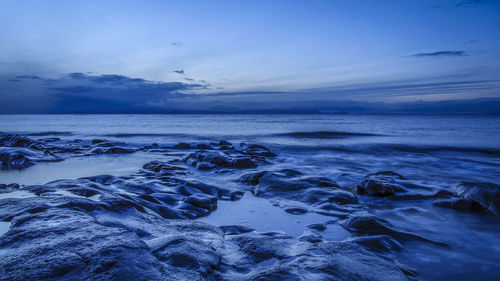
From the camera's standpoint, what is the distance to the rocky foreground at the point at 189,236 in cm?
158

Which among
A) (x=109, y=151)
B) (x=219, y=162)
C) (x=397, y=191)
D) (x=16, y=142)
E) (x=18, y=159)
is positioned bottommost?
(x=397, y=191)

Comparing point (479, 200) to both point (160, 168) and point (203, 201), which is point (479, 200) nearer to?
point (203, 201)

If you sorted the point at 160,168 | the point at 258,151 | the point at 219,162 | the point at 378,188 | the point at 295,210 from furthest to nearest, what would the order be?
1. the point at 258,151
2. the point at 219,162
3. the point at 160,168
4. the point at 378,188
5. the point at 295,210

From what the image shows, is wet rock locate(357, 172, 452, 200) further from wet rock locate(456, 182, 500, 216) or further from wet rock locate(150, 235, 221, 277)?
wet rock locate(150, 235, 221, 277)

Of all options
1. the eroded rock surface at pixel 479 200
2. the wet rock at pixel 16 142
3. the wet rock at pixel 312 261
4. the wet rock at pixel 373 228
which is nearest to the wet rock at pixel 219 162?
the wet rock at pixel 373 228

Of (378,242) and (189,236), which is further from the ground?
(189,236)

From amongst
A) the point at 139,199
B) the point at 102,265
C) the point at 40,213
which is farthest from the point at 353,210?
the point at 40,213

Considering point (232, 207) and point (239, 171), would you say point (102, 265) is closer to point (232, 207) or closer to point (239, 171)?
point (232, 207)

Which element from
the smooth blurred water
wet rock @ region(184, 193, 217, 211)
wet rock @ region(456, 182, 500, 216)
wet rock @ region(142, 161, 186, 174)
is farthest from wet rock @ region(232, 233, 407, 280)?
the smooth blurred water

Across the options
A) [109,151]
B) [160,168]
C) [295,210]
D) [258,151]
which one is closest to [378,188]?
[295,210]

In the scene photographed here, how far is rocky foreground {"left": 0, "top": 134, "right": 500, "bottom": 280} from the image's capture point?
158cm

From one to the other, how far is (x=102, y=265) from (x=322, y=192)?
3.38m

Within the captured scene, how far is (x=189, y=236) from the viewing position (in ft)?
7.49

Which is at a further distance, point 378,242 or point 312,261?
point 378,242
